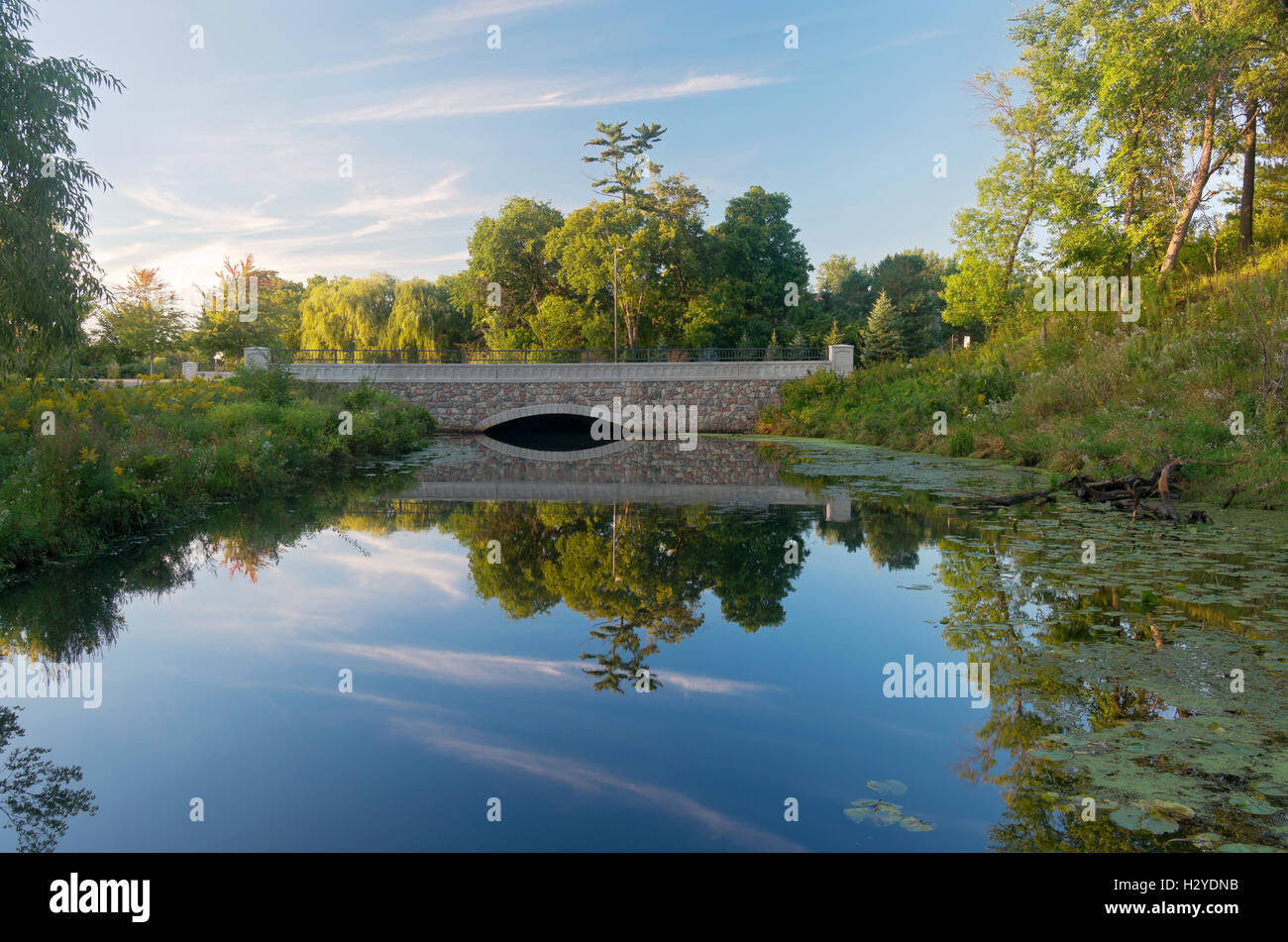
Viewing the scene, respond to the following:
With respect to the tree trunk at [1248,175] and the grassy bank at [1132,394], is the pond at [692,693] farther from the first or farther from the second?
the tree trunk at [1248,175]

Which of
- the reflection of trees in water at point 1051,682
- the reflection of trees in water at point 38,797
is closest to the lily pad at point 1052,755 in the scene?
the reflection of trees in water at point 1051,682

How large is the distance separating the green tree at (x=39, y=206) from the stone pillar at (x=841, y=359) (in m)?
26.0

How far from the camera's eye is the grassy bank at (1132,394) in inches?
465

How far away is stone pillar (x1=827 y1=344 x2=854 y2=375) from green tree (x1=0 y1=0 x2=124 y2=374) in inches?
1024

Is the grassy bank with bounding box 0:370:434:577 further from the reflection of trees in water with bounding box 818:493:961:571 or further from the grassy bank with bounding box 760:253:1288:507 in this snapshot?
the grassy bank with bounding box 760:253:1288:507

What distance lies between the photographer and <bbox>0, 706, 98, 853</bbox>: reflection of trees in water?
10.4ft

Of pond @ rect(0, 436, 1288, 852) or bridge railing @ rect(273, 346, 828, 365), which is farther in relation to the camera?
bridge railing @ rect(273, 346, 828, 365)

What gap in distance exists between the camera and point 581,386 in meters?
33.2

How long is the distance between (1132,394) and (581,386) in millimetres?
21697

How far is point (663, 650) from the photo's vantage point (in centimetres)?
541

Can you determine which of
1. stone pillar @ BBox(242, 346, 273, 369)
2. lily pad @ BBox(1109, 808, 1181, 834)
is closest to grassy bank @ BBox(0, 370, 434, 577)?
stone pillar @ BBox(242, 346, 273, 369)

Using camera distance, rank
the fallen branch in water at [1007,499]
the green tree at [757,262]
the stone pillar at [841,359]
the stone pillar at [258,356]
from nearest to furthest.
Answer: the fallen branch in water at [1007,499]
the stone pillar at [258,356]
the stone pillar at [841,359]
the green tree at [757,262]

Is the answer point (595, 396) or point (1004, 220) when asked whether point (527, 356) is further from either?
point (1004, 220)

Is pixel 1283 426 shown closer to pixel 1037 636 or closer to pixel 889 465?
pixel 889 465
